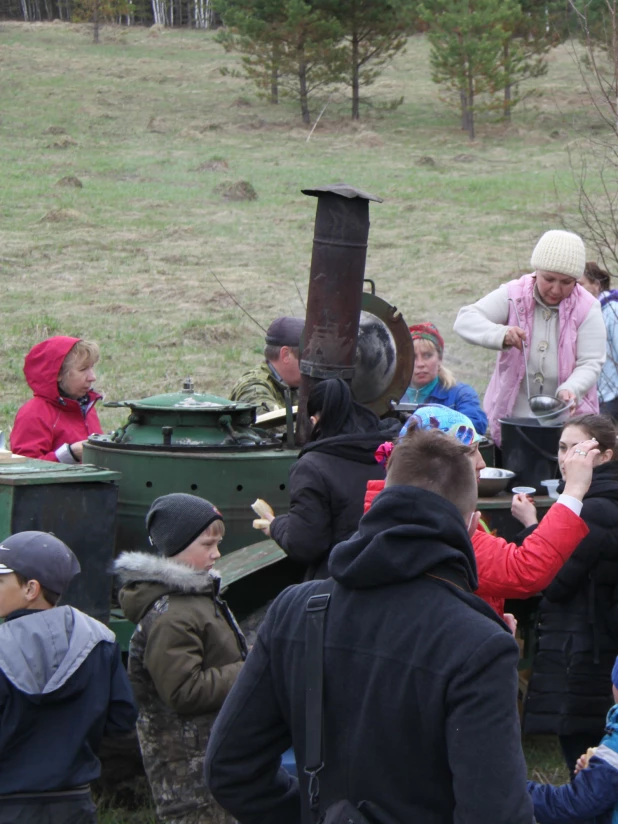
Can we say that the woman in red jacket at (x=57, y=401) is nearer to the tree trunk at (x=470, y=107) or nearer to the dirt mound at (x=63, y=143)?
the dirt mound at (x=63, y=143)

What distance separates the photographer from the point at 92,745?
3.12 m

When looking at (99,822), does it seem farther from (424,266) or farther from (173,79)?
(173,79)

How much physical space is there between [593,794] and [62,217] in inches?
669

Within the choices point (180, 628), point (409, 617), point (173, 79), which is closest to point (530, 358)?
point (180, 628)

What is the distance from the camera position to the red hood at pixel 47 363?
517 centimetres

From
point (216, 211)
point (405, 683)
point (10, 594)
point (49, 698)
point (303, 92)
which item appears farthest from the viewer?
point (303, 92)

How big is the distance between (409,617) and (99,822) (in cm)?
239

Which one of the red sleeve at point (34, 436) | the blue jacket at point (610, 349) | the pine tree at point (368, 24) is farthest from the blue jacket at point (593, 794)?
the pine tree at point (368, 24)

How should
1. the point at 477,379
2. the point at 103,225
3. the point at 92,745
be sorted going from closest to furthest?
1. the point at 92,745
2. the point at 477,379
3. the point at 103,225

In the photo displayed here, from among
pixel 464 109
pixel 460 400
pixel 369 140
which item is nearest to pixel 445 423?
pixel 460 400

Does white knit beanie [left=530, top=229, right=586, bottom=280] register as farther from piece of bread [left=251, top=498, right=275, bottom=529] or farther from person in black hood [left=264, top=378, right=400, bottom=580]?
piece of bread [left=251, top=498, right=275, bottom=529]

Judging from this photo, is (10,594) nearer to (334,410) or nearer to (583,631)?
(334,410)

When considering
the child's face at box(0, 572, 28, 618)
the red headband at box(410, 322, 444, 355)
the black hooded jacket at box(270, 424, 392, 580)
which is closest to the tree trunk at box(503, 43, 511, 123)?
the red headband at box(410, 322, 444, 355)

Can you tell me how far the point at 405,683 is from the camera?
198 centimetres
